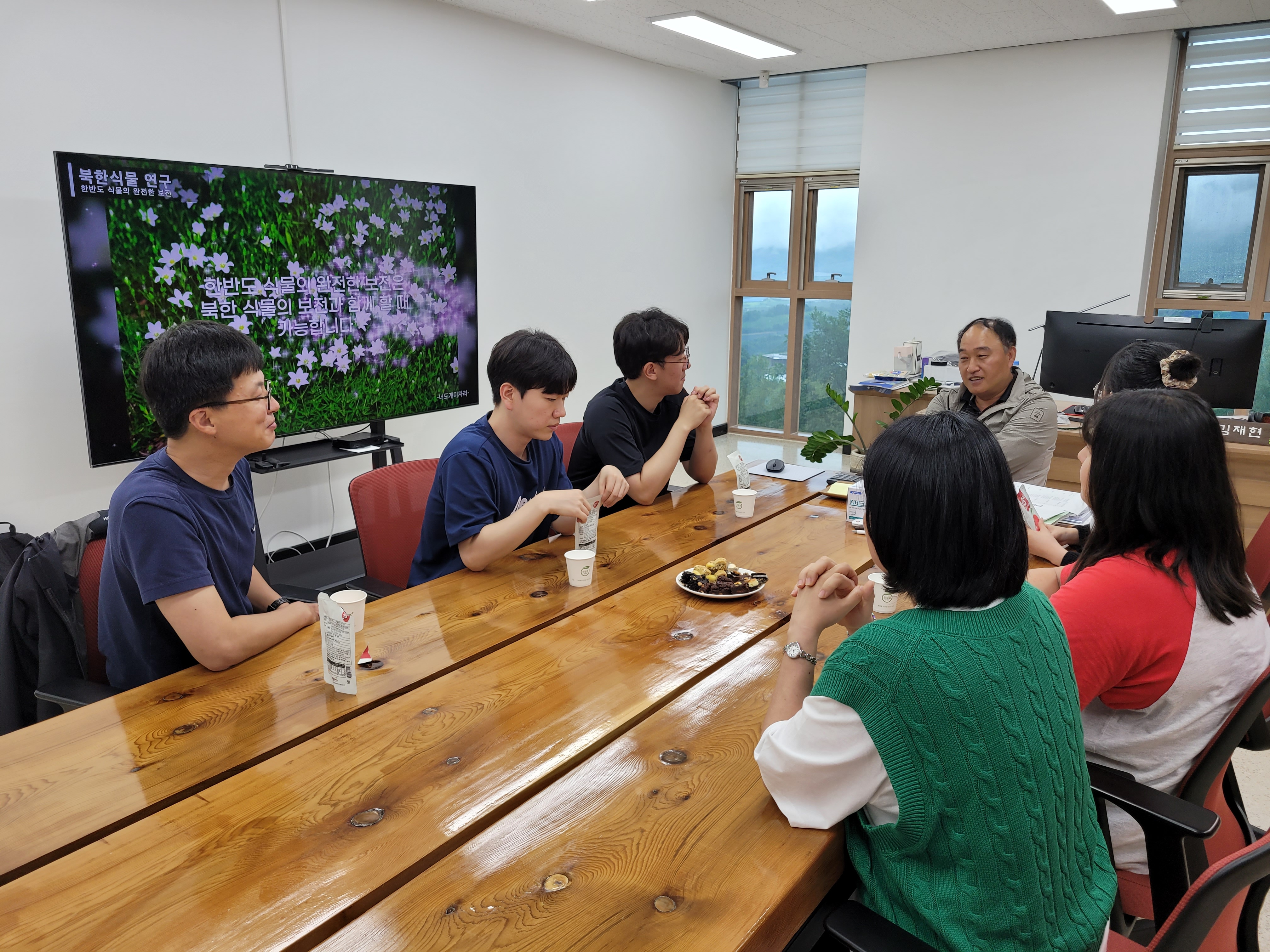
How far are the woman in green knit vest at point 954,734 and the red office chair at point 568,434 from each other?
211 cm

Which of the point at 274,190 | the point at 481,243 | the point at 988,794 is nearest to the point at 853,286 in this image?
the point at 481,243

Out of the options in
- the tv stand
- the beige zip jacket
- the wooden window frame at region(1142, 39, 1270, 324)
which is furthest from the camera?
the wooden window frame at region(1142, 39, 1270, 324)

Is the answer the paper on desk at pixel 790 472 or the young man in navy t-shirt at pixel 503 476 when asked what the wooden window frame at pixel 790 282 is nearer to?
the paper on desk at pixel 790 472

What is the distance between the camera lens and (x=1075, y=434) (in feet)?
13.5

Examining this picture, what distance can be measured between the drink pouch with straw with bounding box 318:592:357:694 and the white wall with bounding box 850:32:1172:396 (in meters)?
5.28

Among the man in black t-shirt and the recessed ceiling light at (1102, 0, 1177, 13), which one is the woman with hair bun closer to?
the man in black t-shirt

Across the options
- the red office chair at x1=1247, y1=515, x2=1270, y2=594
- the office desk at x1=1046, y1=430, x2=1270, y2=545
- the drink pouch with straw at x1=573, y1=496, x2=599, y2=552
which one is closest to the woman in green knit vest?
the drink pouch with straw at x1=573, y1=496, x2=599, y2=552

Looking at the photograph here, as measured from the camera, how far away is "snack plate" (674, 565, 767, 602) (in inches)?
73.8

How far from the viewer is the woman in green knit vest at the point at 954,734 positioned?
0.97 metres

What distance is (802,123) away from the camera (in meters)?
6.42

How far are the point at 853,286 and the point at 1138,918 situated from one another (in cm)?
549

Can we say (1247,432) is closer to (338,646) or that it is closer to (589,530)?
(589,530)

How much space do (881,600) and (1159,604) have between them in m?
0.59

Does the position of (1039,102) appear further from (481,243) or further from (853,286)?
(481,243)
